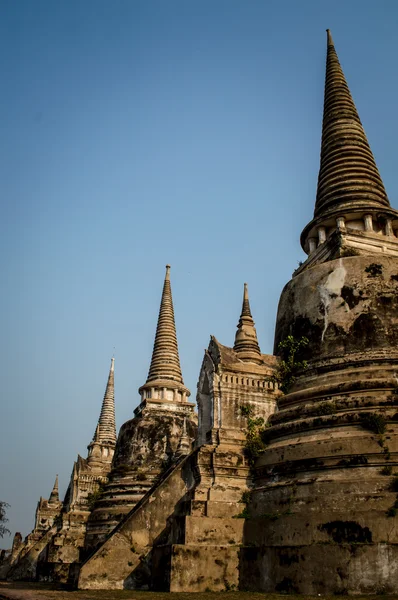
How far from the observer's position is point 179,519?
45.9 ft

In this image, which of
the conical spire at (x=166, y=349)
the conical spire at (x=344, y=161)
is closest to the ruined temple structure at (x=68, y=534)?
the conical spire at (x=166, y=349)

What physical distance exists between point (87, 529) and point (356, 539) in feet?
58.2

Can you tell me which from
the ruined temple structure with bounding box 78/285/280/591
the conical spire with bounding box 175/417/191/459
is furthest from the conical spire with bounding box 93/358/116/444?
the ruined temple structure with bounding box 78/285/280/591

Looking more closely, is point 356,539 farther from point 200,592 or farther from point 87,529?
point 87,529

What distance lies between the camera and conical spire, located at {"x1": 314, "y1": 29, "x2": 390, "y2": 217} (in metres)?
20.5

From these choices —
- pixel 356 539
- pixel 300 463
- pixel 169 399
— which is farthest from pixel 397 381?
pixel 169 399

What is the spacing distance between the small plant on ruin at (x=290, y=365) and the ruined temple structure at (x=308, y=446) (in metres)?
0.04

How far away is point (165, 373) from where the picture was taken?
30.0 m

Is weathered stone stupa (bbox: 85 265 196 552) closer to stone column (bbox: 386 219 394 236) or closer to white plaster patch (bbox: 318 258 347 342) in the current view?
white plaster patch (bbox: 318 258 347 342)

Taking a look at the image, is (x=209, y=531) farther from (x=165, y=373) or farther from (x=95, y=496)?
(x=165, y=373)

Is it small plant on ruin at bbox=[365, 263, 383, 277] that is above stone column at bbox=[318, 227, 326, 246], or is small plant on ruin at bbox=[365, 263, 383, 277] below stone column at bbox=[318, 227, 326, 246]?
below

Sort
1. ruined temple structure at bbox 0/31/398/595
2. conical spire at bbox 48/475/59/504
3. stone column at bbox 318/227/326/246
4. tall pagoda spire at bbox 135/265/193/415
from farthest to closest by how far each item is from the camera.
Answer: conical spire at bbox 48/475/59/504, tall pagoda spire at bbox 135/265/193/415, stone column at bbox 318/227/326/246, ruined temple structure at bbox 0/31/398/595

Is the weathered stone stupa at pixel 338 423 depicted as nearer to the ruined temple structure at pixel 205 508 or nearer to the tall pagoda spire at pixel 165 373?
the ruined temple structure at pixel 205 508

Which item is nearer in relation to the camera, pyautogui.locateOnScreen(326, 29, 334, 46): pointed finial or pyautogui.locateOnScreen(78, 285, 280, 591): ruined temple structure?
pyautogui.locateOnScreen(78, 285, 280, 591): ruined temple structure
